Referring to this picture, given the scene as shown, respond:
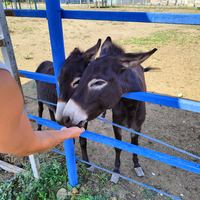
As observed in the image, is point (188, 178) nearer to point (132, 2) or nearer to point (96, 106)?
point (96, 106)

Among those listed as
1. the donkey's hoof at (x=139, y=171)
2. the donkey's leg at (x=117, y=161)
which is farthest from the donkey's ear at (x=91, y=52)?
the donkey's hoof at (x=139, y=171)

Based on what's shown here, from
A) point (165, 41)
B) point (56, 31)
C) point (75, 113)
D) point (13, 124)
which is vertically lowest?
point (165, 41)

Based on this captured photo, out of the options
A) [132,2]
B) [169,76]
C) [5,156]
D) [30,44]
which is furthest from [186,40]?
[132,2]

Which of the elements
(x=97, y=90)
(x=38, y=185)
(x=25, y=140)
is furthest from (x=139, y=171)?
(x=25, y=140)

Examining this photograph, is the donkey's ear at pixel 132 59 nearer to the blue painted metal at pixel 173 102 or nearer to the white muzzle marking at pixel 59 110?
the blue painted metal at pixel 173 102

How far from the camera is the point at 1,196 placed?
2055 mm

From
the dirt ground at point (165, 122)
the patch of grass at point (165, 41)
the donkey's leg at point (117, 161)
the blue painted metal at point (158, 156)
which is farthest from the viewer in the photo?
the patch of grass at point (165, 41)

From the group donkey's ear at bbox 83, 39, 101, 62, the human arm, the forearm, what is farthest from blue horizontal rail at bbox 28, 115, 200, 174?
donkey's ear at bbox 83, 39, 101, 62

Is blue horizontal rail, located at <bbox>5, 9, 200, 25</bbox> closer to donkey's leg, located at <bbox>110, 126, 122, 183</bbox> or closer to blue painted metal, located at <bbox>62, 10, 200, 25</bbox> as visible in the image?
blue painted metal, located at <bbox>62, 10, 200, 25</bbox>

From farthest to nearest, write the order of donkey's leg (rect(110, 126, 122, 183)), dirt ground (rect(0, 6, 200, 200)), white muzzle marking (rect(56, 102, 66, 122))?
1. dirt ground (rect(0, 6, 200, 200))
2. donkey's leg (rect(110, 126, 122, 183))
3. white muzzle marking (rect(56, 102, 66, 122))

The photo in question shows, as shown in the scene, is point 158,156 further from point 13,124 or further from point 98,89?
point 13,124

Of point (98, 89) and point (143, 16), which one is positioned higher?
point (143, 16)

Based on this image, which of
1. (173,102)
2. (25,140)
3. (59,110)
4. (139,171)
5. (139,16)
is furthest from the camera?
(139,171)

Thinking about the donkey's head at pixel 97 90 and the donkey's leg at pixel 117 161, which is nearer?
the donkey's head at pixel 97 90
